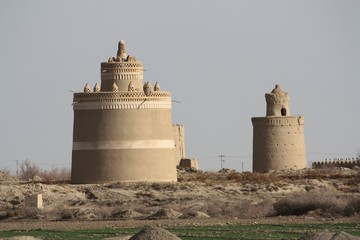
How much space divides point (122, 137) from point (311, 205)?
10818 mm

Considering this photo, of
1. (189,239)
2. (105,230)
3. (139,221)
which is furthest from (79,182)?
(189,239)

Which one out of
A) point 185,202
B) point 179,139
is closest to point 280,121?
point 179,139

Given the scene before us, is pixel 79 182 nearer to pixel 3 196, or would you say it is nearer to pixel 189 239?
pixel 3 196

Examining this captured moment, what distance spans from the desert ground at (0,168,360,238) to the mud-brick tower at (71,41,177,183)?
0.74 metres

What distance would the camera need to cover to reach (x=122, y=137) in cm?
4644

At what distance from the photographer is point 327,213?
3650cm

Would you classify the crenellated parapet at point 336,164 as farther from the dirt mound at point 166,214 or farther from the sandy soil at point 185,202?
the dirt mound at point 166,214

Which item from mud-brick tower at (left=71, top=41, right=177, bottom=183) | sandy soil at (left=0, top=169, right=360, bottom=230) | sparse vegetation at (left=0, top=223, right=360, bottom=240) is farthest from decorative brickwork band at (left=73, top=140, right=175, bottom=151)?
sparse vegetation at (left=0, top=223, right=360, bottom=240)

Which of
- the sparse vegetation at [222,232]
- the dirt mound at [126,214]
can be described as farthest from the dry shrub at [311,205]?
the sparse vegetation at [222,232]

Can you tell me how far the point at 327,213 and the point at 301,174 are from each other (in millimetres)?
19654

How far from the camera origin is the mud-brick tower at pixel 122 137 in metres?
46.3

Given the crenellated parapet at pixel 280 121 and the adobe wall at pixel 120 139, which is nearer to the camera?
the adobe wall at pixel 120 139

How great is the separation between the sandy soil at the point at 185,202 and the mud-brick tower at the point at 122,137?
2.34 feet

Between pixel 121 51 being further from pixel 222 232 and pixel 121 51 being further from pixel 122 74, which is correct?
pixel 222 232
